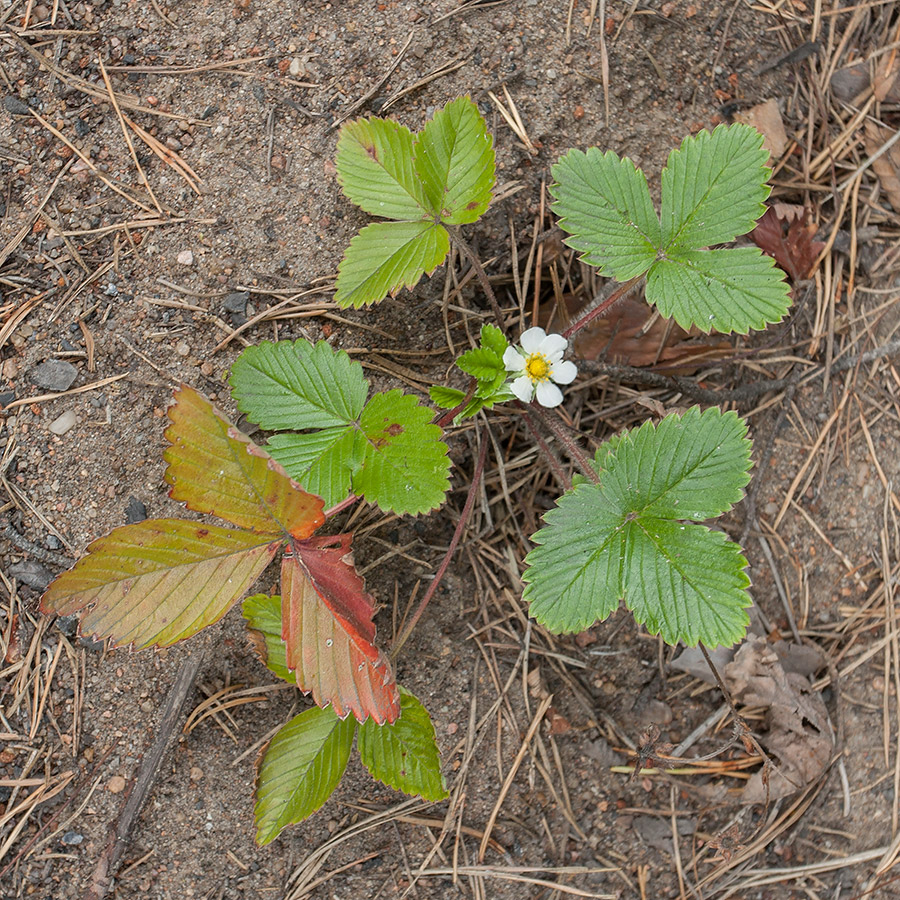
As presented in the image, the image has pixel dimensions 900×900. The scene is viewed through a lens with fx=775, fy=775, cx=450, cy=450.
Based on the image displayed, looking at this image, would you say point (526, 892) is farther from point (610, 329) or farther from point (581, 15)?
point (581, 15)

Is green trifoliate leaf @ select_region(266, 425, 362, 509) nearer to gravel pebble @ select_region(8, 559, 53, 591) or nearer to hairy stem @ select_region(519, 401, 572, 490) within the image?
hairy stem @ select_region(519, 401, 572, 490)

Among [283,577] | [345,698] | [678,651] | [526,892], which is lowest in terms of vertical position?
[526,892]

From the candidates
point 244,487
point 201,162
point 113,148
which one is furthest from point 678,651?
point 113,148

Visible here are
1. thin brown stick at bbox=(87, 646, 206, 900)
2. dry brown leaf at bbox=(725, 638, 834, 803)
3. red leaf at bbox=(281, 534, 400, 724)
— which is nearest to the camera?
red leaf at bbox=(281, 534, 400, 724)

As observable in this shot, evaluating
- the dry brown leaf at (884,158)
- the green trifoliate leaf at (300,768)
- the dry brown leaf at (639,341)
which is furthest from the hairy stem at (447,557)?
the dry brown leaf at (884,158)

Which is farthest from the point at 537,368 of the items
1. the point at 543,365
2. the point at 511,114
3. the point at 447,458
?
the point at 511,114

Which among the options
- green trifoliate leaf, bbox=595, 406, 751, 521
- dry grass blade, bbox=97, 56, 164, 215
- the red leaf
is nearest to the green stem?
green trifoliate leaf, bbox=595, 406, 751, 521
